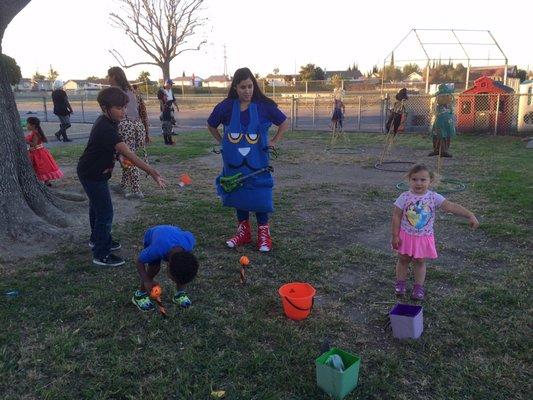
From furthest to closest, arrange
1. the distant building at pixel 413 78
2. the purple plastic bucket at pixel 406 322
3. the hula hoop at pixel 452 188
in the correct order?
the distant building at pixel 413 78, the hula hoop at pixel 452 188, the purple plastic bucket at pixel 406 322

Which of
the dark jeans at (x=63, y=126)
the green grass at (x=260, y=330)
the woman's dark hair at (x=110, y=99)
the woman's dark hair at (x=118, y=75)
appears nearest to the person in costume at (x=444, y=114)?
the green grass at (x=260, y=330)

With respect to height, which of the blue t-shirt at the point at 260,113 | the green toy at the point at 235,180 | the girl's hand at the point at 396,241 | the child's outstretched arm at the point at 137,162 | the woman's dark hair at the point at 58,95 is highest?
the woman's dark hair at the point at 58,95

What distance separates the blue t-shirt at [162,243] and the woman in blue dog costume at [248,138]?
1.56 m

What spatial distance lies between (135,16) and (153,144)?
34.8m

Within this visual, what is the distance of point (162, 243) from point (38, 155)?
5662 millimetres

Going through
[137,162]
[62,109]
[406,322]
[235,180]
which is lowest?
[406,322]

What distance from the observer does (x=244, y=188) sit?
4.95 m

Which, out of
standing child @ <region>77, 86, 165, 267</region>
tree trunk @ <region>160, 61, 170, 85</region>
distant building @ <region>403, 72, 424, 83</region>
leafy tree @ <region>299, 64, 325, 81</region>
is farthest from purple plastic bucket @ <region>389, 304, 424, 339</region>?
leafy tree @ <region>299, 64, 325, 81</region>

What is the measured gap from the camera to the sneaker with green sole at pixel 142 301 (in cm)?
368

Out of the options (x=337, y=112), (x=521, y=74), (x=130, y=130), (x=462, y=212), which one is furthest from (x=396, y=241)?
(x=521, y=74)

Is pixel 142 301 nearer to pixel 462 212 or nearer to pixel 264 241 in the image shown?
pixel 264 241

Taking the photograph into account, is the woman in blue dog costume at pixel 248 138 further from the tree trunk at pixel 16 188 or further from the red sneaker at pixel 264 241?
the tree trunk at pixel 16 188

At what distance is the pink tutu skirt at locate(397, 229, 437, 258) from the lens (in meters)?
3.86

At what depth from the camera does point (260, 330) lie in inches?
136
